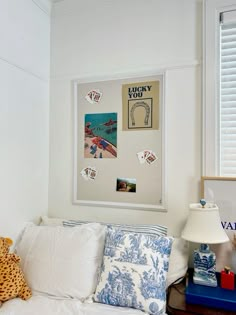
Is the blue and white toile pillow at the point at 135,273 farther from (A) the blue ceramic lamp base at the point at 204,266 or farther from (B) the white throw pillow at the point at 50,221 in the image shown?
(B) the white throw pillow at the point at 50,221

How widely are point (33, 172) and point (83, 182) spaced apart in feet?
1.40

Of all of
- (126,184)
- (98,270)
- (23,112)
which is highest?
(23,112)

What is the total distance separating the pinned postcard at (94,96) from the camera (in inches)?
85.0

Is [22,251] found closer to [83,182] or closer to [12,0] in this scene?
[83,182]

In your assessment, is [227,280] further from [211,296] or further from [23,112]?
[23,112]

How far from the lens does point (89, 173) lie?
2184 millimetres

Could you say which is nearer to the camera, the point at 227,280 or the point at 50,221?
the point at 227,280

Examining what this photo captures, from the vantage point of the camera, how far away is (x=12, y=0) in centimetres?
190

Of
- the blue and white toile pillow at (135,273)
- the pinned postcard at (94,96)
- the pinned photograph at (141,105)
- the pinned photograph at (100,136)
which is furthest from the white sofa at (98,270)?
the pinned postcard at (94,96)

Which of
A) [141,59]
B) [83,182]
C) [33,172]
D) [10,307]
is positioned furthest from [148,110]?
[10,307]

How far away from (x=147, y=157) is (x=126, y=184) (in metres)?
0.28

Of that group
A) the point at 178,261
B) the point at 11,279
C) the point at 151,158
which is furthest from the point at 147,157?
the point at 11,279

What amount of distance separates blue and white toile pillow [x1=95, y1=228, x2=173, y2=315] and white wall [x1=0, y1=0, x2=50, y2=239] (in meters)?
0.86

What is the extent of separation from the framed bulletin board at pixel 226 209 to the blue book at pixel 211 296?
0.25m
